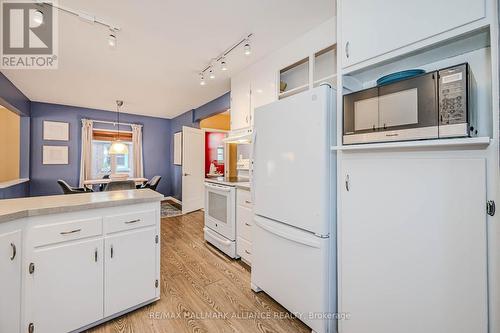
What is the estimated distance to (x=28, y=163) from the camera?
4.84 meters

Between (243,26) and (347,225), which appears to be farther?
(243,26)

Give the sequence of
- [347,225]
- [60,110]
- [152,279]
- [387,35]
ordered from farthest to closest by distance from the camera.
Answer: [60,110] < [152,279] < [347,225] < [387,35]

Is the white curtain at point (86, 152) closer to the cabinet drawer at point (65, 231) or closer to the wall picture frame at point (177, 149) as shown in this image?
the wall picture frame at point (177, 149)

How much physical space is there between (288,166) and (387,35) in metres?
1.00

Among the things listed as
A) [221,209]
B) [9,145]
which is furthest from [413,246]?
[9,145]

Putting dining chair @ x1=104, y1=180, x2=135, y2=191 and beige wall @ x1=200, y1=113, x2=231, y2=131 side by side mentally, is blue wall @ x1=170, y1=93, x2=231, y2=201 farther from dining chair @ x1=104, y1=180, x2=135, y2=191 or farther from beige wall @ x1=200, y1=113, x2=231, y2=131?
dining chair @ x1=104, y1=180, x2=135, y2=191

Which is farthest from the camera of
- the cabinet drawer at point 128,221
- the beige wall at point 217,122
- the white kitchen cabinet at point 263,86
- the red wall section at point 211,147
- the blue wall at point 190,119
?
the red wall section at point 211,147

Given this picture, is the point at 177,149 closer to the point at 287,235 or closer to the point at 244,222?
the point at 244,222

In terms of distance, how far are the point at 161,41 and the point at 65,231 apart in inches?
82.7

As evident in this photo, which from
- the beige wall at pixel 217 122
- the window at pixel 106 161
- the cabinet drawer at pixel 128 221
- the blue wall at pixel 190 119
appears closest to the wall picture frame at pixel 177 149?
the blue wall at pixel 190 119

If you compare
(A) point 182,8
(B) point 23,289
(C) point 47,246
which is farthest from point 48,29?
(B) point 23,289

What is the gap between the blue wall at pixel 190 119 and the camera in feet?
14.8

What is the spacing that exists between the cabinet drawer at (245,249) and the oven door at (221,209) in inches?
5.3

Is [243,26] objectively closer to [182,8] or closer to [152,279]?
[182,8]
